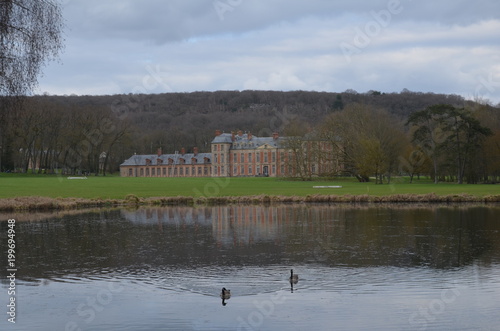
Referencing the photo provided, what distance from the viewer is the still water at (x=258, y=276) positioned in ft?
34.4

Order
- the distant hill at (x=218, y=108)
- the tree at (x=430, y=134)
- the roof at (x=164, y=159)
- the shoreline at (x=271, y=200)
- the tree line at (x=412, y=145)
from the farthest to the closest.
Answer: the distant hill at (x=218, y=108), the roof at (x=164, y=159), the tree at (x=430, y=134), the tree line at (x=412, y=145), the shoreline at (x=271, y=200)

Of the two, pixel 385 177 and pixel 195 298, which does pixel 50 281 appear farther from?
pixel 385 177

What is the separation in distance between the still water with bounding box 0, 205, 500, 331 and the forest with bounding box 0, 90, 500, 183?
15.1 feet

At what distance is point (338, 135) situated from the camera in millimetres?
73562

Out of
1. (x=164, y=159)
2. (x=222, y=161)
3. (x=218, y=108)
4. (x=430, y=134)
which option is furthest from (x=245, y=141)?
(x=218, y=108)

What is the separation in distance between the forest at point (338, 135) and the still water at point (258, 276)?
15.1ft

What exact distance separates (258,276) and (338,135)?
200ft

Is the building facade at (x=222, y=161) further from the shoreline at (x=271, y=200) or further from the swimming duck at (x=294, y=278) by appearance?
the swimming duck at (x=294, y=278)

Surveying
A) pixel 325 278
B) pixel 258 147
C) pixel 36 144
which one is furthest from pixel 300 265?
pixel 258 147

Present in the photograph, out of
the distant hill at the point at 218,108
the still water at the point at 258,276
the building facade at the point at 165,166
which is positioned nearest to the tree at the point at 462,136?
the still water at the point at 258,276

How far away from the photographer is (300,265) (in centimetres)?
1521

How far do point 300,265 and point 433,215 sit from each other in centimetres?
1608

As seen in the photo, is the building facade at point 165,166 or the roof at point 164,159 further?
the roof at point 164,159

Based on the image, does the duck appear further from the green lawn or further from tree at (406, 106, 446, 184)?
tree at (406, 106, 446, 184)
